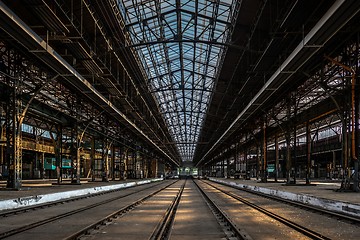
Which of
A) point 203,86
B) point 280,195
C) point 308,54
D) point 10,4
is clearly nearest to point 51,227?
point 10,4

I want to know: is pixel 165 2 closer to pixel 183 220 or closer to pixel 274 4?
pixel 274 4

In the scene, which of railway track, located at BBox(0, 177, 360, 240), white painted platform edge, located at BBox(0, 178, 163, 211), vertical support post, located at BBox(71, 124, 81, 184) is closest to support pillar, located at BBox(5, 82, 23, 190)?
white painted platform edge, located at BBox(0, 178, 163, 211)

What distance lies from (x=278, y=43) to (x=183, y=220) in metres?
11.1

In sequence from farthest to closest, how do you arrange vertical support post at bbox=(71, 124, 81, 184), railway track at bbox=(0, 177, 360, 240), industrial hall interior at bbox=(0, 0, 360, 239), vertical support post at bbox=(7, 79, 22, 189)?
vertical support post at bbox=(71, 124, 81, 184) → vertical support post at bbox=(7, 79, 22, 189) → industrial hall interior at bbox=(0, 0, 360, 239) → railway track at bbox=(0, 177, 360, 240)

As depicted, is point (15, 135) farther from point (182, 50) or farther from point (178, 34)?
point (182, 50)

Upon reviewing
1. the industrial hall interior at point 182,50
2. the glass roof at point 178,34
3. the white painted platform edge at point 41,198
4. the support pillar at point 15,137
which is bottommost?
the white painted platform edge at point 41,198

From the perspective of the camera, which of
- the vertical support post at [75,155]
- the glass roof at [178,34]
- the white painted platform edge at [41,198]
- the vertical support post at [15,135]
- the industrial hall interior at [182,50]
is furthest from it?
the vertical support post at [75,155]

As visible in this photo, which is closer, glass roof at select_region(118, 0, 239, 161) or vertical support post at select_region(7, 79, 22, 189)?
vertical support post at select_region(7, 79, 22, 189)

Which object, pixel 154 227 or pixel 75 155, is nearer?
pixel 154 227

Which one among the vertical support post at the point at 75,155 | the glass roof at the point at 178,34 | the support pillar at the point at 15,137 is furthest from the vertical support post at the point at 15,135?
the vertical support post at the point at 75,155

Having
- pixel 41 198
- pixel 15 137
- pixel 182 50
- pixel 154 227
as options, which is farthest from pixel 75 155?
pixel 154 227

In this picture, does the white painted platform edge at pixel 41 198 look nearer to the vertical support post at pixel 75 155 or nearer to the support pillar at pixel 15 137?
the support pillar at pixel 15 137

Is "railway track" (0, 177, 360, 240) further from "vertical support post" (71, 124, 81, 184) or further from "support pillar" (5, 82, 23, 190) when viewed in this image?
"vertical support post" (71, 124, 81, 184)

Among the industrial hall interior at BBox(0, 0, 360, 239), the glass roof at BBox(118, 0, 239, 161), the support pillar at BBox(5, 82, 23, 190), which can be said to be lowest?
the support pillar at BBox(5, 82, 23, 190)
